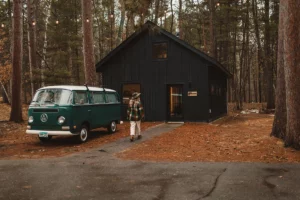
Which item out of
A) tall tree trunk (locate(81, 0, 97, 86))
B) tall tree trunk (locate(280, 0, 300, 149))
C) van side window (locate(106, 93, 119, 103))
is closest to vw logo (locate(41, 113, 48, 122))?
van side window (locate(106, 93, 119, 103))

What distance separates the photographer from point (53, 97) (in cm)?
1149

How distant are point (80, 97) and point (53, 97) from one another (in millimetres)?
1099

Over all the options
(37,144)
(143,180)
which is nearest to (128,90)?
(37,144)

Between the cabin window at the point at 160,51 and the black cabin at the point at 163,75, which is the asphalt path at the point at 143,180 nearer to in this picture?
the black cabin at the point at 163,75

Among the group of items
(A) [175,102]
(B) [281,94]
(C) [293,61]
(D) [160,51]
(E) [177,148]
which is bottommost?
(E) [177,148]

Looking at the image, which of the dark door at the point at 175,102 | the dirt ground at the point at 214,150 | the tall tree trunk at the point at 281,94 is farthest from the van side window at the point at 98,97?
the tall tree trunk at the point at 281,94

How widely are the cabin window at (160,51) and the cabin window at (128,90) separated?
2509 millimetres

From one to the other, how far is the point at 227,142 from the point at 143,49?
36.1 feet

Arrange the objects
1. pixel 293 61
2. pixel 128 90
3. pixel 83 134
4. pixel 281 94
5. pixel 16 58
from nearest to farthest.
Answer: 1. pixel 293 61
2. pixel 281 94
3. pixel 83 134
4. pixel 16 58
5. pixel 128 90

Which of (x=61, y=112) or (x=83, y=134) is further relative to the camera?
(x=83, y=134)

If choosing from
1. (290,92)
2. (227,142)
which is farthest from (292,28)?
(227,142)

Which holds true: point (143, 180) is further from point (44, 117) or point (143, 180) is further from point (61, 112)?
point (44, 117)

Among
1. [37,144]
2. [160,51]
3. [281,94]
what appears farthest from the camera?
[160,51]

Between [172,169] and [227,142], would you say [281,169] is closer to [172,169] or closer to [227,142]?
[172,169]
